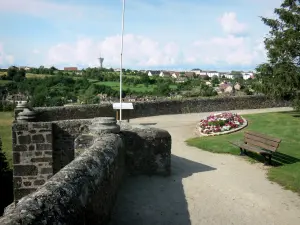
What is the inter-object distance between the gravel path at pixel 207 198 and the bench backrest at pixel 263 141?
579 millimetres

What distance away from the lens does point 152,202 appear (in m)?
6.45

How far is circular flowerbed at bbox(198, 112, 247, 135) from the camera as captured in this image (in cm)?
1493

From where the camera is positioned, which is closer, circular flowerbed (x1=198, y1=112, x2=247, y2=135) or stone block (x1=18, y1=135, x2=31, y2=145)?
stone block (x1=18, y1=135, x2=31, y2=145)

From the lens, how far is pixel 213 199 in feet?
22.1

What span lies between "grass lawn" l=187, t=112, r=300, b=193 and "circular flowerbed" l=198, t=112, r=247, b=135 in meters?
0.50

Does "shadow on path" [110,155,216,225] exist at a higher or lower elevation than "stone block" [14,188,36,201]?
higher

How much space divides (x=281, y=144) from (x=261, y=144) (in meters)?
2.90

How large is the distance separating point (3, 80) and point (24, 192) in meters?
57.5

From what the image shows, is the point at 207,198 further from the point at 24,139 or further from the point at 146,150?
the point at 24,139

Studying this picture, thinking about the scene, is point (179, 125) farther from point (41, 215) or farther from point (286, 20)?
point (41, 215)

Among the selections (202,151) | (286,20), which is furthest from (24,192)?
(286,20)

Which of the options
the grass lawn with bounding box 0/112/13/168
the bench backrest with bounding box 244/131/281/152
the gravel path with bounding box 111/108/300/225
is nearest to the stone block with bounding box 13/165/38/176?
the gravel path with bounding box 111/108/300/225

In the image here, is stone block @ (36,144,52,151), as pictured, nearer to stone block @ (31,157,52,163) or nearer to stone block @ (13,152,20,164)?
stone block @ (31,157,52,163)

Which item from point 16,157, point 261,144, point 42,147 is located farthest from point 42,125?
point 261,144
